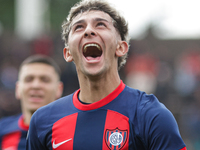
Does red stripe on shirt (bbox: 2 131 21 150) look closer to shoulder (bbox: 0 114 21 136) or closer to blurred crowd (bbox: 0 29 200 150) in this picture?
shoulder (bbox: 0 114 21 136)

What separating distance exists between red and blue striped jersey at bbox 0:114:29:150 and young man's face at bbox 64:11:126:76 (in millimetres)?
2121

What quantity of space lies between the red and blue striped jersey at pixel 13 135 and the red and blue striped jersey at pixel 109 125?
1.68 metres

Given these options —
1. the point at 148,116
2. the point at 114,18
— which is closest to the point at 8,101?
the point at 114,18

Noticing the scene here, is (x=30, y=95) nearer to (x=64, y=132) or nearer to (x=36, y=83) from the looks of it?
(x=36, y=83)

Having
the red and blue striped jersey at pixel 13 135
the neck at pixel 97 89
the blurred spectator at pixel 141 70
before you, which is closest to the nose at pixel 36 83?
the red and blue striped jersey at pixel 13 135

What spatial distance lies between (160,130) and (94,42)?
1.05 m

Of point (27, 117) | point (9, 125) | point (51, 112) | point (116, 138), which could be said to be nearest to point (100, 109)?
point (116, 138)

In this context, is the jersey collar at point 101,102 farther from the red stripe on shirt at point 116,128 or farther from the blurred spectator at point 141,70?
the blurred spectator at point 141,70

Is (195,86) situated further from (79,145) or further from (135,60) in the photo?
(79,145)

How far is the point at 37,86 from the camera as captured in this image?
4.96 metres

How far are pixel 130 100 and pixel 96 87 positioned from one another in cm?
38

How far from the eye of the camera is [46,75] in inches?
202

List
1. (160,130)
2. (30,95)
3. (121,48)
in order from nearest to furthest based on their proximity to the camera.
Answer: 1. (160,130)
2. (121,48)
3. (30,95)

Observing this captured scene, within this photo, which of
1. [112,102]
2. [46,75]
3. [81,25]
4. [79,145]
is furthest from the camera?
[46,75]
